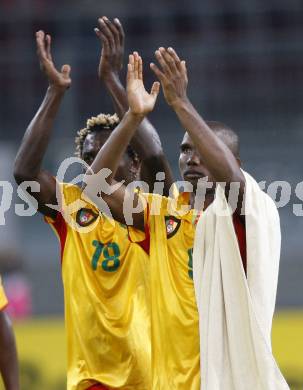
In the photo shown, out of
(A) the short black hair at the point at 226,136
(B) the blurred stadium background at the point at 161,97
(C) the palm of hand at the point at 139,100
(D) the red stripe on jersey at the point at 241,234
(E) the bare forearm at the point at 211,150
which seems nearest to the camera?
(E) the bare forearm at the point at 211,150

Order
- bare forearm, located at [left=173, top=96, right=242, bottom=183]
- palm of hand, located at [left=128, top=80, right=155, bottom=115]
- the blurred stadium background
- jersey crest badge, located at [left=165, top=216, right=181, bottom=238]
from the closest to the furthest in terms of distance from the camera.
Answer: bare forearm, located at [left=173, top=96, right=242, bottom=183] → palm of hand, located at [left=128, top=80, right=155, bottom=115] → jersey crest badge, located at [left=165, top=216, right=181, bottom=238] → the blurred stadium background

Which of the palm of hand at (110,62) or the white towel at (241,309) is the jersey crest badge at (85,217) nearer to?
the palm of hand at (110,62)

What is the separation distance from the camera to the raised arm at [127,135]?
200 inches

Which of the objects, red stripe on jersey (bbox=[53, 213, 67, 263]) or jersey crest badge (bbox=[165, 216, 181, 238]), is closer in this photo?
jersey crest badge (bbox=[165, 216, 181, 238])

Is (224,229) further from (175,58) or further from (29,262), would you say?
(29,262)

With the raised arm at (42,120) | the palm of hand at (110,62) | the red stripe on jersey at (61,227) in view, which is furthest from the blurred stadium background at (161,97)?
the raised arm at (42,120)

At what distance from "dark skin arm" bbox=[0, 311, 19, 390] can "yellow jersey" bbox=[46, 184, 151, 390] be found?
0.33 meters

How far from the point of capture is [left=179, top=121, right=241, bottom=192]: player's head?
5.18m

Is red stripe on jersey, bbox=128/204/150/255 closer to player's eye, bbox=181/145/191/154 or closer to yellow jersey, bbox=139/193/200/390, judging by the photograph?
yellow jersey, bbox=139/193/200/390

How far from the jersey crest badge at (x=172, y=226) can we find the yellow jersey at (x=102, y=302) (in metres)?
0.63

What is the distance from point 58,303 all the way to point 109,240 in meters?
5.76

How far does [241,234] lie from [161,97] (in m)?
8.19

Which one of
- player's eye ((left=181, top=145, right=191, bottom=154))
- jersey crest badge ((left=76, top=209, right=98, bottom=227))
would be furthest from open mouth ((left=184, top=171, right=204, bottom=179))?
jersey crest badge ((left=76, top=209, right=98, bottom=227))

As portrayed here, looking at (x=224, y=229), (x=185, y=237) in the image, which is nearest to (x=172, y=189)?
(x=185, y=237)
